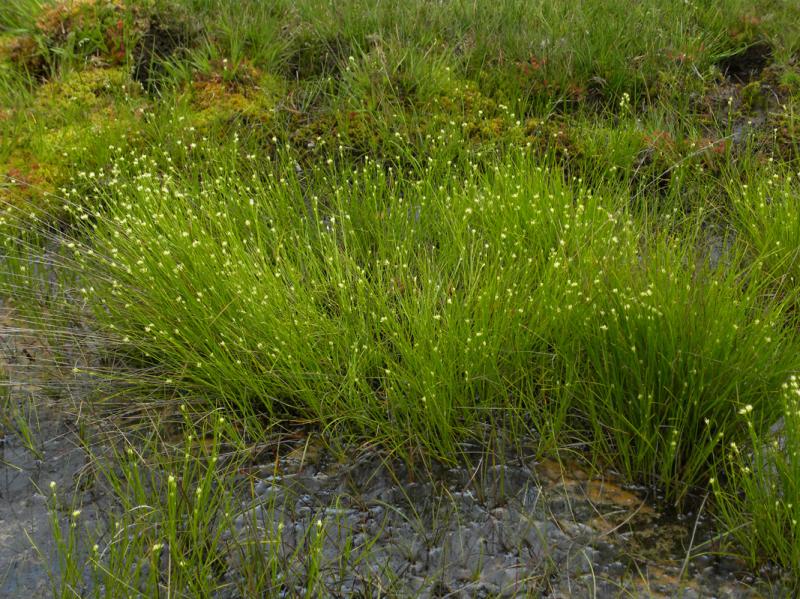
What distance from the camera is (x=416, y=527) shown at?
158 inches

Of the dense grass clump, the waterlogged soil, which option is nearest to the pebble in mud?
the waterlogged soil

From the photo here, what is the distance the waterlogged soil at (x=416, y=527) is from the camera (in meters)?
3.71

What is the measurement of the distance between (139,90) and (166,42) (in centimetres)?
72

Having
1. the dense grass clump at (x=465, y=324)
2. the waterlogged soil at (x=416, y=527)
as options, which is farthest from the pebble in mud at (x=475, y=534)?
the dense grass clump at (x=465, y=324)

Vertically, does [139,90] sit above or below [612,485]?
above

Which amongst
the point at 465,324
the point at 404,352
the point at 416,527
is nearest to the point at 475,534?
the point at 416,527

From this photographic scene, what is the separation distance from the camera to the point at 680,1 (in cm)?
823

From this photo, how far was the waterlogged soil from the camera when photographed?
3711 millimetres

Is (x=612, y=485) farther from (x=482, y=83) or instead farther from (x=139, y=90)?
(x=139, y=90)

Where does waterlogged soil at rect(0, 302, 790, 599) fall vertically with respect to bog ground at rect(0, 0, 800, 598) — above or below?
below

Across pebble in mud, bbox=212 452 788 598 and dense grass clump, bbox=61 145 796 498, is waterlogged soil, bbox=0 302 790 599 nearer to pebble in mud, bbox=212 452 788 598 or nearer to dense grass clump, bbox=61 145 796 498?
pebble in mud, bbox=212 452 788 598

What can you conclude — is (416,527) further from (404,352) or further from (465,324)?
(465,324)

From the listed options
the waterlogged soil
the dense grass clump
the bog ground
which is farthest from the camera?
the dense grass clump

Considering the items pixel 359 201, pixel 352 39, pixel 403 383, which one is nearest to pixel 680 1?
pixel 352 39
